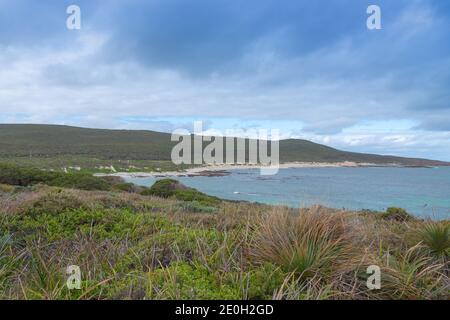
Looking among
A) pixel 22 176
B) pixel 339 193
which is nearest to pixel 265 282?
pixel 22 176

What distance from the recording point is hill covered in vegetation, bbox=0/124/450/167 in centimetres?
8896

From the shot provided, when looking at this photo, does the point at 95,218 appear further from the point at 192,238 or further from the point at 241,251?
the point at 241,251

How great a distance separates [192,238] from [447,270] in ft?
11.2

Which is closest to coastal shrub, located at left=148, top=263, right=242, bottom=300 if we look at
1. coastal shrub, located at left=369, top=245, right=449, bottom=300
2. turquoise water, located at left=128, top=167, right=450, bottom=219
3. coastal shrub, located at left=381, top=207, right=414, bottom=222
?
coastal shrub, located at left=369, top=245, right=449, bottom=300

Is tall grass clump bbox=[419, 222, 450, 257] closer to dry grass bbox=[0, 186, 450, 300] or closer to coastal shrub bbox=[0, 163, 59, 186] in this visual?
dry grass bbox=[0, 186, 450, 300]

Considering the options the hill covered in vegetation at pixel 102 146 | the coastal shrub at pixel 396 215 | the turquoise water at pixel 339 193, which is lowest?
the turquoise water at pixel 339 193

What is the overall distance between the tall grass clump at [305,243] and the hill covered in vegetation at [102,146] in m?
74.3

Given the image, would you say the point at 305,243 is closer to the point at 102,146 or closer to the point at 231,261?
the point at 231,261

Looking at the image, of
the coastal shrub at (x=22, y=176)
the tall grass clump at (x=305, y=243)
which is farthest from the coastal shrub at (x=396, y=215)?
the coastal shrub at (x=22, y=176)

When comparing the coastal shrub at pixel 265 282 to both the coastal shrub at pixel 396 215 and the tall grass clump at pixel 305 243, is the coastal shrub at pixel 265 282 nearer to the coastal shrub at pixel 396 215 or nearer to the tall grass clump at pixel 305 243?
the tall grass clump at pixel 305 243

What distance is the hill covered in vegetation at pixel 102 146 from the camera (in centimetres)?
8896

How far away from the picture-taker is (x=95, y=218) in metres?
7.45
